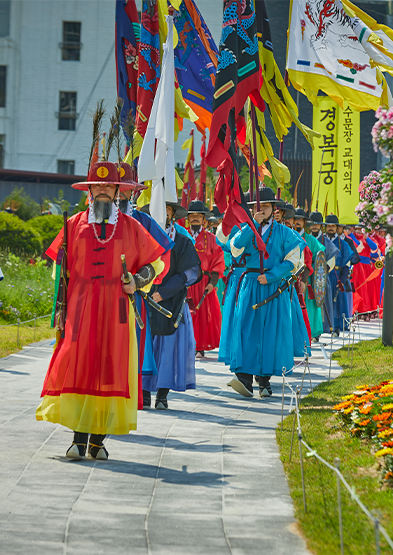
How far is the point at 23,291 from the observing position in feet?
46.3

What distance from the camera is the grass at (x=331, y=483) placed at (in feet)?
11.1

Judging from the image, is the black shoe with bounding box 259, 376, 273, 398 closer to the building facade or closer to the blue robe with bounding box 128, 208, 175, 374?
the blue robe with bounding box 128, 208, 175, 374

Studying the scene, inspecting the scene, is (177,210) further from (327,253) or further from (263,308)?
(327,253)

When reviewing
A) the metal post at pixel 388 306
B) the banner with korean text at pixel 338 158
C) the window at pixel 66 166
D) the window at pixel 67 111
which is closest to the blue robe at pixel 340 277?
the banner with korean text at pixel 338 158

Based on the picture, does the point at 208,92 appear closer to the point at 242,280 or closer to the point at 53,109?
the point at 242,280

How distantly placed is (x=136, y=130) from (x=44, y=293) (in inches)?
280

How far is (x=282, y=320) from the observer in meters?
7.81

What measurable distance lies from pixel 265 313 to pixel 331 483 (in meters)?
3.65

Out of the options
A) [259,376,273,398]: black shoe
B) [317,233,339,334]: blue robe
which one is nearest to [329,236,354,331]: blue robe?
[317,233,339,334]: blue robe

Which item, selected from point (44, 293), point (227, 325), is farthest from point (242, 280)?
point (44, 293)

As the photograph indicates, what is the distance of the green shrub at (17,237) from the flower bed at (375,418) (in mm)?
13471

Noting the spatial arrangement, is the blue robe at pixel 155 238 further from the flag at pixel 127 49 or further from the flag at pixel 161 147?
the flag at pixel 127 49

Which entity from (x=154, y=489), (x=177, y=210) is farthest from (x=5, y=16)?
(x=154, y=489)

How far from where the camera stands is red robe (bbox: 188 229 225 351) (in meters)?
11.1
